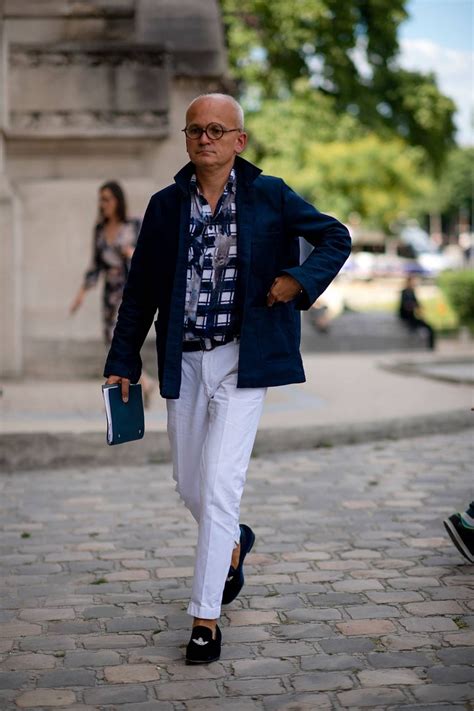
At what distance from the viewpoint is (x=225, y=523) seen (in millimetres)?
4559

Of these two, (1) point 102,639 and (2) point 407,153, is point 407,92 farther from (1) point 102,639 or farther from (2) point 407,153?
(1) point 102,639

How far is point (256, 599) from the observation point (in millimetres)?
5340

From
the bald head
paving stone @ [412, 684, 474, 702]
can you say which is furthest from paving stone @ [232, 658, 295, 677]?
the bald head

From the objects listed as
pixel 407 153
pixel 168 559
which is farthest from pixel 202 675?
pixel 407 153

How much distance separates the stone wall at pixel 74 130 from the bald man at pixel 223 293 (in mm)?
7919

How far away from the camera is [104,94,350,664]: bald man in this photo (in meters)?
4.53

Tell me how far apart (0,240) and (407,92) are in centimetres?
2593

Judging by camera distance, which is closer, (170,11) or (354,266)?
(170,11)

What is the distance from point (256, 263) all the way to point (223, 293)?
0.16 m

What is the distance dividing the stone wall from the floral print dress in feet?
2.12

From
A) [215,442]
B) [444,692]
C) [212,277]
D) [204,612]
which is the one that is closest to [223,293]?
[212,277]

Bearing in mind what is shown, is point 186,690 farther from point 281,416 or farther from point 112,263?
point 112,263

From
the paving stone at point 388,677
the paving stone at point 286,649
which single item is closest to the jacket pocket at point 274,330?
the paving stone at point 286,649

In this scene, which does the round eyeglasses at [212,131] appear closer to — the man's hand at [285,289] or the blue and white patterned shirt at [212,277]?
the blue and white patterned shirt at [212,277]
